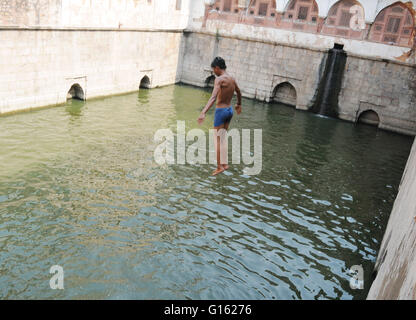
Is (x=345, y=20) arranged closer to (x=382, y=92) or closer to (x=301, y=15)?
(x=301, y=15)

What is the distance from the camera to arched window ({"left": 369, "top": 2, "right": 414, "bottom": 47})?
632 inches

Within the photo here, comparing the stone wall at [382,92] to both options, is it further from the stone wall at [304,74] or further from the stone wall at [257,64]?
the stone wall at [257,64]

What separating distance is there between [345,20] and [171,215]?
13250mm

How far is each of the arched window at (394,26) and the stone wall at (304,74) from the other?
2.85 feet

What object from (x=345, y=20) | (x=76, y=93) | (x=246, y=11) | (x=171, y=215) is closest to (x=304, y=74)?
(x=345, y=20)

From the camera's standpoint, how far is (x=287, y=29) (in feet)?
60.3

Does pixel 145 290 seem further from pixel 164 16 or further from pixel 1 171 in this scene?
pixel 164 16

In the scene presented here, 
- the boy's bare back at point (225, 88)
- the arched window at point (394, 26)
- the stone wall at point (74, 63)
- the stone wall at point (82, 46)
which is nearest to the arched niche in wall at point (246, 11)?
the stone wall at point (82, 46)

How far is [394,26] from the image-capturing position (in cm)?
1634

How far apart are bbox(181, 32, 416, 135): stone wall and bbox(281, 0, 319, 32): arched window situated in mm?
938

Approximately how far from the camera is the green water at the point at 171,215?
595 centimetres

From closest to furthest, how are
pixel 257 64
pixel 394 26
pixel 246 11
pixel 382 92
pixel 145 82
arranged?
pixel 394 26
pixel 382 92
pixel 145 82
pixel 246 11
pixel 257 64
